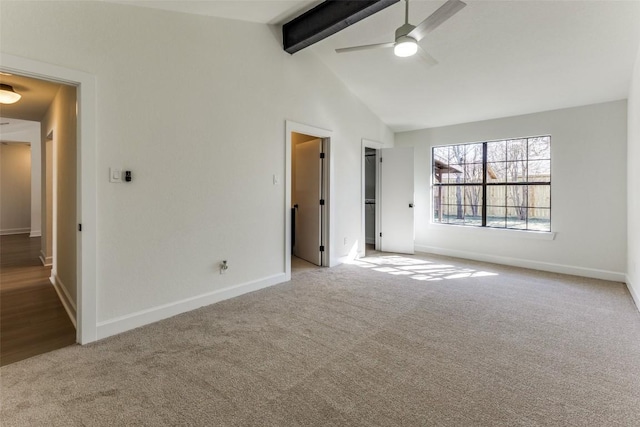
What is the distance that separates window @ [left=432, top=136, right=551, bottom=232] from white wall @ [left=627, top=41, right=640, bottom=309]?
99cm

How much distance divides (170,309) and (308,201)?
2.77m

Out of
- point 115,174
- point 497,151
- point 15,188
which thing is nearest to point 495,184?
point 497,151

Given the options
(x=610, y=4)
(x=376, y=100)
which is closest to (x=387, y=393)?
(x=610, y=4)

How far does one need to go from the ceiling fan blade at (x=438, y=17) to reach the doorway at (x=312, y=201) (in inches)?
80.1

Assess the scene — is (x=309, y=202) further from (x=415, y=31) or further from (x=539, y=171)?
(x=539, y=171)

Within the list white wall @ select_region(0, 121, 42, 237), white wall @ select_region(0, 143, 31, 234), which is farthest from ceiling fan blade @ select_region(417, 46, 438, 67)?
white wall @ select_region(0, 143, 31, 234)

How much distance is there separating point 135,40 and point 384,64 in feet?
9.66

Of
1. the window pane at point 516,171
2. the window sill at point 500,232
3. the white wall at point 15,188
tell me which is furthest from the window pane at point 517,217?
the white wall at point 15,188

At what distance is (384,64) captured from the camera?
411cm

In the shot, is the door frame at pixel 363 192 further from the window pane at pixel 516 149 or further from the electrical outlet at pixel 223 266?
the electrical outlet at pixel 223 266

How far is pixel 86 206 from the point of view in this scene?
2.37 m

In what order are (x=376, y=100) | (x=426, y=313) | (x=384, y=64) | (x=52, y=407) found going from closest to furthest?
(x=52, y=407)
(x=426, y=313)
(x=384, y=64)
(x=376, y=100)

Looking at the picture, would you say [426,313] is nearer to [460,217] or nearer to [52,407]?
[52,407]

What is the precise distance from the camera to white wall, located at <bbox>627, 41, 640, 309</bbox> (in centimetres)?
310
